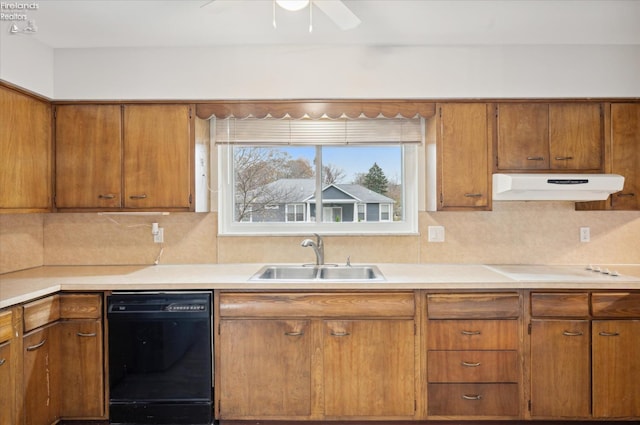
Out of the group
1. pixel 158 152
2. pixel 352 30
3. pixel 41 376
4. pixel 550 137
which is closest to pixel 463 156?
pixel 550 137

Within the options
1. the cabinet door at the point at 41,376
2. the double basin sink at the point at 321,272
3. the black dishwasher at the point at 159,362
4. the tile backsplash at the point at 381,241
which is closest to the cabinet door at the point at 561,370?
the tile backsplash at the point at 381,241

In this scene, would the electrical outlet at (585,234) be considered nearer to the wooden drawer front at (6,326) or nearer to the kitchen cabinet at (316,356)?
the kitchen cabinet at (316,356)

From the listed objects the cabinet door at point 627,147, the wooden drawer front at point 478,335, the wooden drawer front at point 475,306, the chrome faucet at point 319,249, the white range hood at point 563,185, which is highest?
the cabinet door at point 627,147

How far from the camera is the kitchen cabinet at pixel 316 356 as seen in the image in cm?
239

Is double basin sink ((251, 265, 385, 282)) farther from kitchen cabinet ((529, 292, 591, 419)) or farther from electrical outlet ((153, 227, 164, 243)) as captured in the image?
kitchen cabinet ((529, 292, 591, 419))

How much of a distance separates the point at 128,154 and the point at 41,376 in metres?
1.40

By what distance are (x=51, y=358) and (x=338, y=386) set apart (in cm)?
165

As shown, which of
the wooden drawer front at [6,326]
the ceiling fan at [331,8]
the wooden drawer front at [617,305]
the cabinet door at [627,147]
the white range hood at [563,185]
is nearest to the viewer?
the ceiling fan at [331,8]

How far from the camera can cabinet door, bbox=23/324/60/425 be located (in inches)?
85.0

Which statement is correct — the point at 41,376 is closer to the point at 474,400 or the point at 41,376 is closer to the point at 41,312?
the point at 41,312

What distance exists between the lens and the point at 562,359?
2.37 metres

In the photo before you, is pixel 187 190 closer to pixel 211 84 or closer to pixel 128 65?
pixel 211 84

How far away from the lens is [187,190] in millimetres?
2717

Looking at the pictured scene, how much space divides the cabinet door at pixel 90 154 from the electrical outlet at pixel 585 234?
3266 mm
